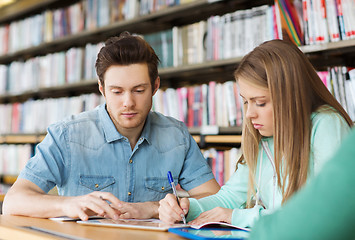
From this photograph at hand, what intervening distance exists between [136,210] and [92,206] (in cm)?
14

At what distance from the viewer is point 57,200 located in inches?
44.4

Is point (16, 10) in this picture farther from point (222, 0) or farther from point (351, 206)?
point (351, 206)

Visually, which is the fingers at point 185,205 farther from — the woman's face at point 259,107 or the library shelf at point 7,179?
the library shelf at point 7,179

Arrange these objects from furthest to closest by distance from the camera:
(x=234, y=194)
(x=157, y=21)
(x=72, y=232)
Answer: (x=157, y=21), (x=234, y=194), (x=72, y=232)

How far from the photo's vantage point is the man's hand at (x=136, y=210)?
3.59 feet

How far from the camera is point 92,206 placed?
3.41 ft

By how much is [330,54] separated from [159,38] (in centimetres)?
105

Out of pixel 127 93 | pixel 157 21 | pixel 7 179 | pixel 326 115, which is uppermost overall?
pixel 157 21

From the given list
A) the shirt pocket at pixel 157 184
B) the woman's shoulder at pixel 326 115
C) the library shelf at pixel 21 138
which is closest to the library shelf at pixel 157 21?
the library shelf at pixel 21 138

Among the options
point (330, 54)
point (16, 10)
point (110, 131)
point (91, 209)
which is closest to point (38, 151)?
point (110, 131)

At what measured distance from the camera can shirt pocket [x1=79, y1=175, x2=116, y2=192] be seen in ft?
4.78

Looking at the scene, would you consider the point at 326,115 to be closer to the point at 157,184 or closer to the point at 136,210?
the point at 136,210

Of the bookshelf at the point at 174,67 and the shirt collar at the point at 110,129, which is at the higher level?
the bookshelf at the point at 174,67

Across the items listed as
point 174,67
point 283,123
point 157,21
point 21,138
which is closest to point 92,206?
point 283,123
